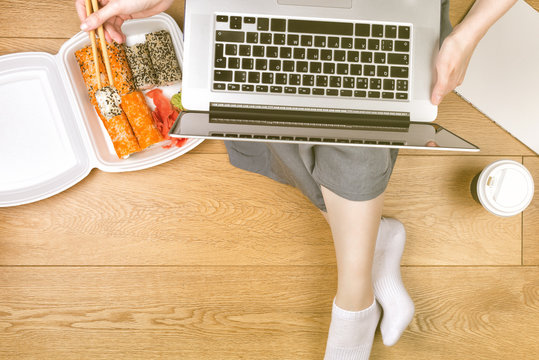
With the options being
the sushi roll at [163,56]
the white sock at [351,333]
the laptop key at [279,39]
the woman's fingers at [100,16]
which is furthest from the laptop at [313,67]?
the white sock at [351,333]

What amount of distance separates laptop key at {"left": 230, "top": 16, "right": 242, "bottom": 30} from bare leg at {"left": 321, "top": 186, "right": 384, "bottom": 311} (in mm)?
327

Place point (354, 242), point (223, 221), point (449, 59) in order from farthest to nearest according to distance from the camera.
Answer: point (223, 221)
point (354, 242)
point (449, 59)

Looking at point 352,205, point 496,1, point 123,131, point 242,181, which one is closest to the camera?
point 496,1

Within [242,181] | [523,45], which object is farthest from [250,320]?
[523,45]

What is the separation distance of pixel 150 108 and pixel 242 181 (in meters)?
0.28

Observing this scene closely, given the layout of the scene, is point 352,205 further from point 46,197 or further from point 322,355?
point 46,197

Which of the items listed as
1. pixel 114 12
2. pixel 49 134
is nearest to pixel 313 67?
pixel 114 12

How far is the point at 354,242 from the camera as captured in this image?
30.7 inches

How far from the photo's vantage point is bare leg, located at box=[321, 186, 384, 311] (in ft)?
2.45

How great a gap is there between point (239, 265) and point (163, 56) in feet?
1.70

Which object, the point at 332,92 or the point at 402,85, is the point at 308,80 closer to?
the point at 332,92

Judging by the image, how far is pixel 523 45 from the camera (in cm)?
97

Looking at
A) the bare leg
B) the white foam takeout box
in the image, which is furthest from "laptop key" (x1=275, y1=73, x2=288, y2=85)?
the white foam takeout box

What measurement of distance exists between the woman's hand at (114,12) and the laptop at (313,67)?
85 millimetres
